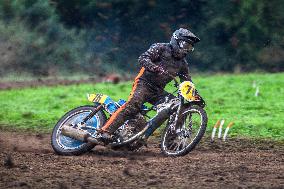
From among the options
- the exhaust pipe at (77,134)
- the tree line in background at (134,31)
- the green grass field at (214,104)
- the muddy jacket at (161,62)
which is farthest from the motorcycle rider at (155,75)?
the tree line in background at (134,31)

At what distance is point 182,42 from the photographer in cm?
1249

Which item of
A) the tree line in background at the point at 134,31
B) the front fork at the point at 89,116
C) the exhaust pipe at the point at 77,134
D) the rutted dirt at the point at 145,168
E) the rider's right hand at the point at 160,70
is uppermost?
the tree line in background at the point at 134,31

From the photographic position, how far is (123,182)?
31.9 feet

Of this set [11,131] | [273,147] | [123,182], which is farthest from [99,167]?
[11,131]

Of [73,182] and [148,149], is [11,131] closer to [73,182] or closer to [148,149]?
[148,149]

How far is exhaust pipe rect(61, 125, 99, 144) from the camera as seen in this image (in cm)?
1278

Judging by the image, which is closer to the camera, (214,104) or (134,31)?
(214,104)

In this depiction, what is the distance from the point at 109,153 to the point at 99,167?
2095 mm

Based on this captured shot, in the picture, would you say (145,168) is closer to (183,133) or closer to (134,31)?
(183,133)

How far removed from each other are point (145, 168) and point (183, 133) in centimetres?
187

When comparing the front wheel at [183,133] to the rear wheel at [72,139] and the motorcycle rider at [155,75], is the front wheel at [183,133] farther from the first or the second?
the rear wheel at [72,139]

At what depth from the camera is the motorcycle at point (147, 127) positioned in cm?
1255

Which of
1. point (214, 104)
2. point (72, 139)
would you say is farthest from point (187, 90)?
point (214, 104)

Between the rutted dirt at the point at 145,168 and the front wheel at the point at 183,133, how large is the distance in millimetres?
187
